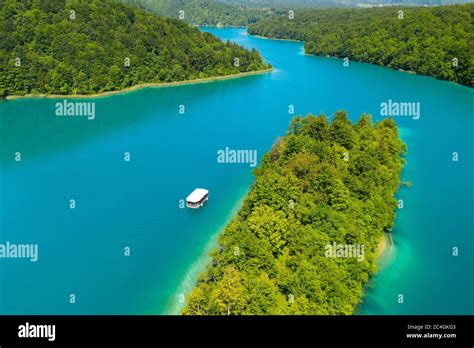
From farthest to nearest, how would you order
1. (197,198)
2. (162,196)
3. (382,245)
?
(162,196)
(197,198)
(382,245)

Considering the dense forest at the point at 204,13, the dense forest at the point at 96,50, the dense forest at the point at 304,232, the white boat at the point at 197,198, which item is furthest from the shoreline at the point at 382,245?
the dense forest at the point at 204,13

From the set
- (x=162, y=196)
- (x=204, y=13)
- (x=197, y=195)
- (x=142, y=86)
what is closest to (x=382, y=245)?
(x=197, y=195)

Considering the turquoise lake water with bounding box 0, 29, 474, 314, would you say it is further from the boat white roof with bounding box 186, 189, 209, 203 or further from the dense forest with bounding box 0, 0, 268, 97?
the dense forest with bounding box 0, 0, 268, 97

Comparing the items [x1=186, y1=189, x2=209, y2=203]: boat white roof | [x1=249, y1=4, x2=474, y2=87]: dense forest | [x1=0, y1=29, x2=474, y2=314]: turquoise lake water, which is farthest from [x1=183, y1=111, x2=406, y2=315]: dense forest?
[x1=249, y1=4, x2=474, y2=87]: dense forest

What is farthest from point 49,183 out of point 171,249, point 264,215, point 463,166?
point 463,166

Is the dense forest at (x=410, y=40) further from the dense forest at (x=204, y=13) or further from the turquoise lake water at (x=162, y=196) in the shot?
the dense forest at (x=204, y=13)

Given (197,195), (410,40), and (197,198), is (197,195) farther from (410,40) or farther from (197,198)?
(410,40)
